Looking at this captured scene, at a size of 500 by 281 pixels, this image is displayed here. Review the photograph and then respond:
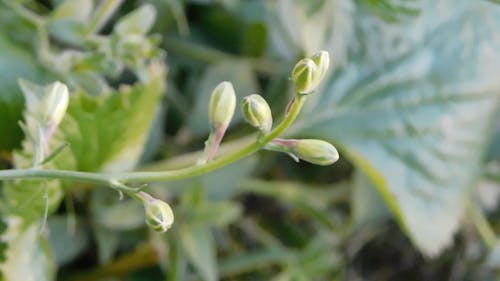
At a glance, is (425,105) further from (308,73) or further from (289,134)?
(308,73)

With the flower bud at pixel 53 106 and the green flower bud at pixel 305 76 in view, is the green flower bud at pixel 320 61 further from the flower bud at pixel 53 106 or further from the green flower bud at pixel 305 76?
the flower bud at pixel 53 106

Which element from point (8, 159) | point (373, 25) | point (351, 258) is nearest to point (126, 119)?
point (8, 159)

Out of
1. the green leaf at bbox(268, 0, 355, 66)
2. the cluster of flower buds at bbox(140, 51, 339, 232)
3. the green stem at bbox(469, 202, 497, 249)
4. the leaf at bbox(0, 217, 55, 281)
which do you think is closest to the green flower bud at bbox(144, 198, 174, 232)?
the cluster of flower buds at bbox(140, 51, 339, 232)

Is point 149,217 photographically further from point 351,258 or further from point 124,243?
point 351,258

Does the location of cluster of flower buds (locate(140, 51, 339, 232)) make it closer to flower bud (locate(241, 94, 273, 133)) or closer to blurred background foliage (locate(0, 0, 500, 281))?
flower bud (locate(241, 94, 273, 133))

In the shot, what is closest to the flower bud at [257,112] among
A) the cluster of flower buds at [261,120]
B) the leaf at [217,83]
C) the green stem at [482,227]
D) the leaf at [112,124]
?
the cluster of flower buds at [261,120]

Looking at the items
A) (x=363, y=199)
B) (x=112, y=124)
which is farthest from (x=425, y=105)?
(x=112, y=124)

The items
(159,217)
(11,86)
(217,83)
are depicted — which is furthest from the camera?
(217,83)
